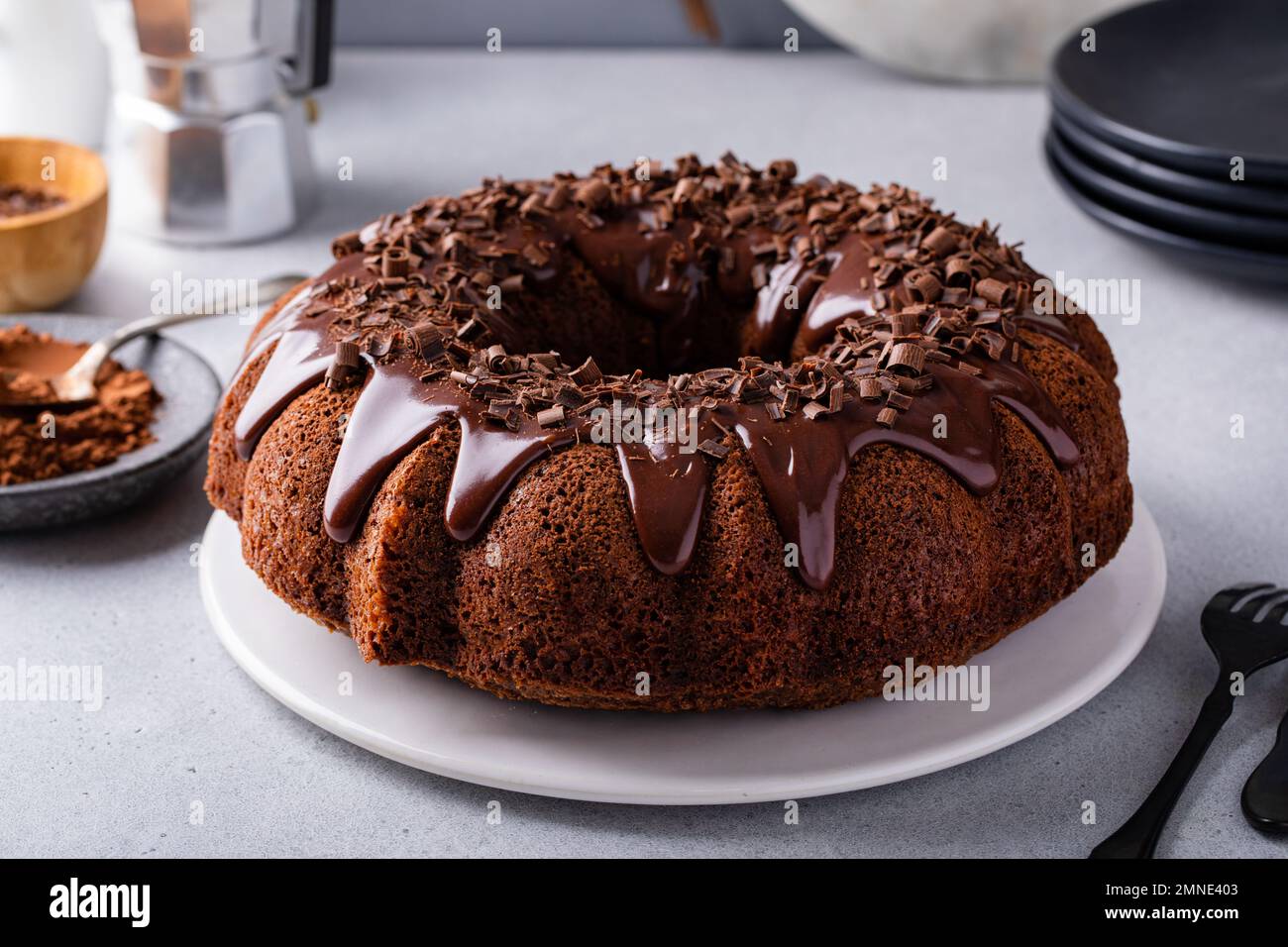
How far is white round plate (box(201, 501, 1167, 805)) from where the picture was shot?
1541mm

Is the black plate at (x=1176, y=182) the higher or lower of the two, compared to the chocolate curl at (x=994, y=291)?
lower

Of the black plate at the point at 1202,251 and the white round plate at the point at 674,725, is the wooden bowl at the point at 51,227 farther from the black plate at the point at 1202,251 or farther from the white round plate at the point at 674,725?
the black plate at the point at 1202,251

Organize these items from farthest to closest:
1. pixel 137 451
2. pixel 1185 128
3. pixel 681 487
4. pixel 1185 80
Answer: pixel 1185 80
pixel 1185 128
pixel 137 451
pixel 681 487

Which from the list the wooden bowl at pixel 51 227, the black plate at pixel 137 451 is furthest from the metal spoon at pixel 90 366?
the wooden bowl at pixel 51 227

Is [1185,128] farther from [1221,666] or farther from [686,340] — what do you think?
[1221,666]

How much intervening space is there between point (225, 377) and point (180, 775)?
1.05 metres

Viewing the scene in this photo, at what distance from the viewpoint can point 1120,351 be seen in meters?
2.71

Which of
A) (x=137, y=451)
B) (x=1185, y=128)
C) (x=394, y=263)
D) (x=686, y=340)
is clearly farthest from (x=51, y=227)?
(x=1185, y=128)

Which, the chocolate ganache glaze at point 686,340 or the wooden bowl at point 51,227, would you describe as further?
the wooden bowl at point 51,227

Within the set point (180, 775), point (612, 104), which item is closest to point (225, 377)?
point (180, 775)

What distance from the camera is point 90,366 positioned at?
2262 mm

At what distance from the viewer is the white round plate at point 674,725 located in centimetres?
154

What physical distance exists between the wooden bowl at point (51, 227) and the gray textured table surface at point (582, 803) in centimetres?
14

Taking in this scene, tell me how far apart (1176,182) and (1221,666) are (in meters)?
1.13
